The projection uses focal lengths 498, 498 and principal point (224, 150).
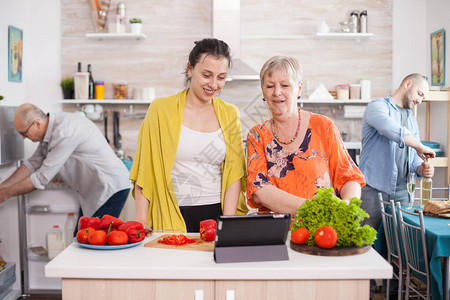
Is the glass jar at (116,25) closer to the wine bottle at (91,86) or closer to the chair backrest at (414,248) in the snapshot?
the wine bottle at (91,86)

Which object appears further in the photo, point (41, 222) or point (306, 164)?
point (41, 222)

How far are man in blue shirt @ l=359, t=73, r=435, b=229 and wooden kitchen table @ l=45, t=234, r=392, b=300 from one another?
185cm

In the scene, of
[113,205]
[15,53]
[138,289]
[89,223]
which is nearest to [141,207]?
[89,223]

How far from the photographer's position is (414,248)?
2.74 metres

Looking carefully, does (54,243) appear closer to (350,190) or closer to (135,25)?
(135,25)

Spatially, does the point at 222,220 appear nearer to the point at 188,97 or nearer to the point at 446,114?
the point at 188,97

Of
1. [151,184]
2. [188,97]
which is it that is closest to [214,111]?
[188,97]

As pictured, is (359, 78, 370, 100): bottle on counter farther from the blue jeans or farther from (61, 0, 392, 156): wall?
the blue jeans

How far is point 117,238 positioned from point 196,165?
0.57 meters

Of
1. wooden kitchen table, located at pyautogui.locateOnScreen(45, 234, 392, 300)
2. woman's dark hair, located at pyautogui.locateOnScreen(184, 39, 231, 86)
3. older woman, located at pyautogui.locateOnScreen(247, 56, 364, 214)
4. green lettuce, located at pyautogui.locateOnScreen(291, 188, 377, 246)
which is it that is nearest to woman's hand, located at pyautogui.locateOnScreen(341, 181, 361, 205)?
older woman, located at pyautogui.locateOnScreen(247, 56, 364, 214)

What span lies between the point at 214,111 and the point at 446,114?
115 inches

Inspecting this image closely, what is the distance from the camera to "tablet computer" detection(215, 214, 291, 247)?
1.45 m

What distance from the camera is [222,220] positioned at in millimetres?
1442

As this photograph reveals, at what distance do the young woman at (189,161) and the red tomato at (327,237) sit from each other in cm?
59
